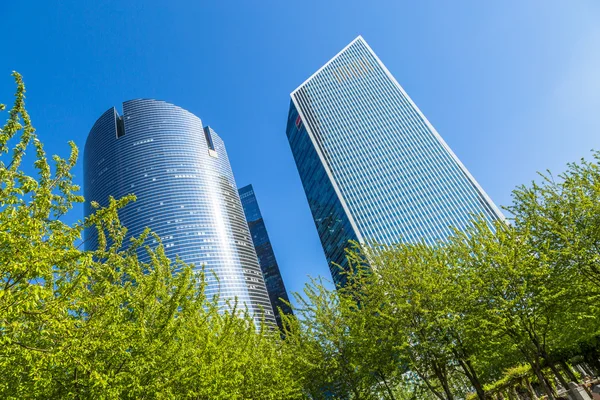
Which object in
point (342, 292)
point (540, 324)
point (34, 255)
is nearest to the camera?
point (34, 255)

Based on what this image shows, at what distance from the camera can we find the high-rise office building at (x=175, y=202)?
546 ft

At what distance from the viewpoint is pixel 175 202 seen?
175 meters

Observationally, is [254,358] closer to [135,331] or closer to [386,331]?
[386,331]

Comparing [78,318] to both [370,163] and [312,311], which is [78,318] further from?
[370,163]

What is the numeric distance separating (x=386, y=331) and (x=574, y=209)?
477 inches

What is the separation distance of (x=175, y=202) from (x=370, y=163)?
94166mm

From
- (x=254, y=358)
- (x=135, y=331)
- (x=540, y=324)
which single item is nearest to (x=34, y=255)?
(x=135, y=331)

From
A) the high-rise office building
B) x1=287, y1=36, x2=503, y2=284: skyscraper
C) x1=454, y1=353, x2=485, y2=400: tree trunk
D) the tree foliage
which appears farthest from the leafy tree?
the high-rise office building

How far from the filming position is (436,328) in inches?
750

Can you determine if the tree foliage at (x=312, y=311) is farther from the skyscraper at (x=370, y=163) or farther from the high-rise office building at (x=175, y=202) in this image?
the high-rise office building at (x=175, y=202)

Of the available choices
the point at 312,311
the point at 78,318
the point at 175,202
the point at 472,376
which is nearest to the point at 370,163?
the point at 175,202

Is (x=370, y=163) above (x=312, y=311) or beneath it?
above

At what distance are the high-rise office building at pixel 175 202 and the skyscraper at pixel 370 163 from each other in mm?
47387

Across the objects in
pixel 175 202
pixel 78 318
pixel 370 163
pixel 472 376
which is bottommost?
pixel 472 376
